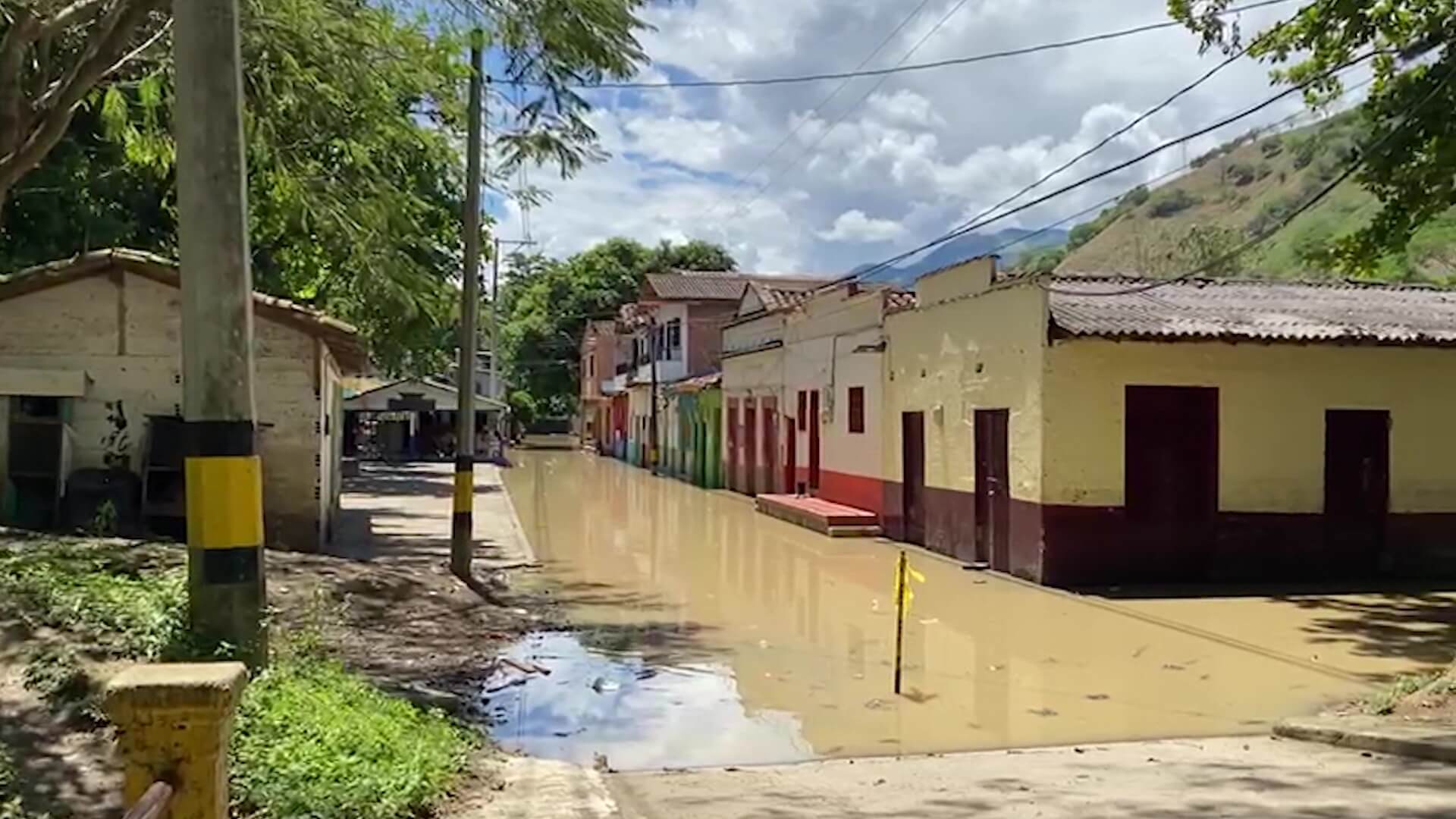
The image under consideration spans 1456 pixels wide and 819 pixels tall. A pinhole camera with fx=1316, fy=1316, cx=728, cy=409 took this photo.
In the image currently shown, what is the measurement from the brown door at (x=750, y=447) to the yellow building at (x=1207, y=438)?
15752 mm

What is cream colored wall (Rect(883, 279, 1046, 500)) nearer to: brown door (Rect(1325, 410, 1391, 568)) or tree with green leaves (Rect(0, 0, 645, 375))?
brown door (Rect(1325, 410, 1391, 568))

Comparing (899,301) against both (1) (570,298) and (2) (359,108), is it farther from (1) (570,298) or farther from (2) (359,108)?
(1) (570,298)

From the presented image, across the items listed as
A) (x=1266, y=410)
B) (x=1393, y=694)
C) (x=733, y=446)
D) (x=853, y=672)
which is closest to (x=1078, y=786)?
(x=1393, y=694)

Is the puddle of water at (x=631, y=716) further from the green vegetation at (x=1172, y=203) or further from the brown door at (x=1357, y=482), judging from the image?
the green vegetation at (x=1172, y=203)

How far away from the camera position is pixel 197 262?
6512mm

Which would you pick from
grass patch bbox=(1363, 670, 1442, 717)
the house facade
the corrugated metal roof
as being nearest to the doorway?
grass patch bbox=(1363, 670, 1442, 717)

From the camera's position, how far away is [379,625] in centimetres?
1191

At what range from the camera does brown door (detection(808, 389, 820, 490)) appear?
92.5 ft

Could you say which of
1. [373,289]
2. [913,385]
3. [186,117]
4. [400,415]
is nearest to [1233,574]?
[913,385]

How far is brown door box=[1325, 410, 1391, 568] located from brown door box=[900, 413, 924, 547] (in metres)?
6.16

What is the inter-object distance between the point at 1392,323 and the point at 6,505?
17527mm

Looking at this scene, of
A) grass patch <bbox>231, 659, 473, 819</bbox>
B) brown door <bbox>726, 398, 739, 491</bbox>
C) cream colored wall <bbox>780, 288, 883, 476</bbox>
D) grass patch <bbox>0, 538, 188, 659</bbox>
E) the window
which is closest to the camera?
grass patch <bbox>231, 659, 473, 819</bbox>

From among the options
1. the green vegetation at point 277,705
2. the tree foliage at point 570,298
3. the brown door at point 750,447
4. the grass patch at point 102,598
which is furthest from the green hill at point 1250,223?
the tree foliage at point 570,298

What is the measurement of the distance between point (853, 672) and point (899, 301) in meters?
13.2
